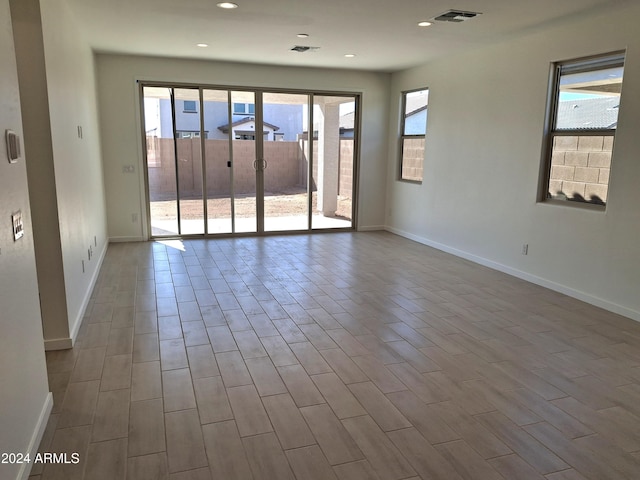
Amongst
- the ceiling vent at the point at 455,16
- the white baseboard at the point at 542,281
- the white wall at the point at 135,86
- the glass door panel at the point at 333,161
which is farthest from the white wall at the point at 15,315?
the glass door panel at the point at 333,161

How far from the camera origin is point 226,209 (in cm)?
699

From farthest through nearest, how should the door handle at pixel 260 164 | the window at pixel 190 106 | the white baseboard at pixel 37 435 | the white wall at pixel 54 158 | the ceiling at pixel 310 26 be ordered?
the door handle at pixel 260 164 < the window at pixel 190 106 < the ceiling at pixel 310 26 < the white wall at pixel 54 158 < the white baseboard at pixel 37 435

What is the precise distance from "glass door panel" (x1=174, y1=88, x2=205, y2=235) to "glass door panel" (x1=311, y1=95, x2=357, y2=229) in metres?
1.75

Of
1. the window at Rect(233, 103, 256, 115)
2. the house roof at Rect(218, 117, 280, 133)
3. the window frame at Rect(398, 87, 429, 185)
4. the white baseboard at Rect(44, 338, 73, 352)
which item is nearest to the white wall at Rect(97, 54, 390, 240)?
the window at Rect(233, 103, 256, 115)

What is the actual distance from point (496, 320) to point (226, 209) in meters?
4.44

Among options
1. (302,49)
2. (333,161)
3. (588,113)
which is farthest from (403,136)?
(588,113)

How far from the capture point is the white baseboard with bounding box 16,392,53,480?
1.86 meters

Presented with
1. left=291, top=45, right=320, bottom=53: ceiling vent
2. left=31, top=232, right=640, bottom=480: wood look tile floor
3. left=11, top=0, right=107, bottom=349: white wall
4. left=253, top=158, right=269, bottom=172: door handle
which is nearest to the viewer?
left=31, top=232, right=640, bottom=480: wood look tile floor

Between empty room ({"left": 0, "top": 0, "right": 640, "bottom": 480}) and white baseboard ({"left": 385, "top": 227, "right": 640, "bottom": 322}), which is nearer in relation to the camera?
empty room ({"left": 0, "top": 0, "right": 640, "bottom": 480})

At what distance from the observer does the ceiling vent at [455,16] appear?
3.94 metres

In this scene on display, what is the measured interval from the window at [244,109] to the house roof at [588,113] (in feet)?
13.5

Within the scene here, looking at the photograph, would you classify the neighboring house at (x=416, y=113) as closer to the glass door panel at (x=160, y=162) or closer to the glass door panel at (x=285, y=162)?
the glass door panel at (x=285, y=162)

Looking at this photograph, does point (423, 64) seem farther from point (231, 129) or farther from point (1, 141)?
point (1, 141)

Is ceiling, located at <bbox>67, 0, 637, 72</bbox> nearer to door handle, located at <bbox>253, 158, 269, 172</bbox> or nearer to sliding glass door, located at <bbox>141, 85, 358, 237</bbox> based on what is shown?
sliding glass door, located at <bbox>141, 85, 358, 237</bbox>
